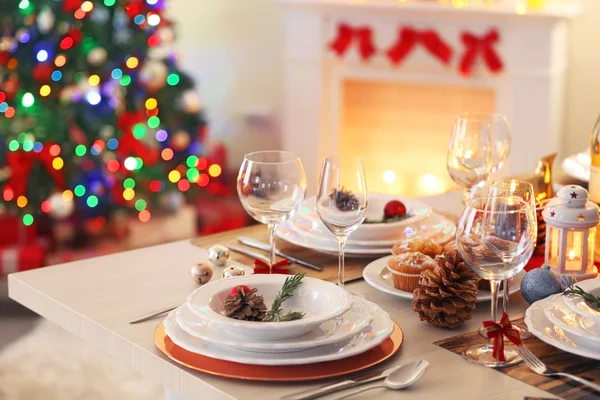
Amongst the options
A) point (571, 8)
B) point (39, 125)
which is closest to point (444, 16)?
point (571, 8)

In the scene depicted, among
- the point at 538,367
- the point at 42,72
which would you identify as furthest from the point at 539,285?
the point at 42,72

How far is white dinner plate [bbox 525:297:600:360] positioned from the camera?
3.47ft

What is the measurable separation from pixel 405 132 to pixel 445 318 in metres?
3.08

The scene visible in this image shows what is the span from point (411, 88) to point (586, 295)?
3067 millimetres

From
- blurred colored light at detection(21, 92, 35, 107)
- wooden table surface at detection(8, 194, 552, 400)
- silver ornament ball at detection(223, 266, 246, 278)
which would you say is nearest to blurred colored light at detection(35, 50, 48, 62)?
blurred colored light at detection(21, 92, 35, 107)

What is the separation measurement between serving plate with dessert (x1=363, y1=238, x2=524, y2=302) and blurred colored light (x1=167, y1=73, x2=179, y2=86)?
247cm

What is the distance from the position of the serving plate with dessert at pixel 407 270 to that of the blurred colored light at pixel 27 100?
91.3 inches

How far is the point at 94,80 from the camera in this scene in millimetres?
3500

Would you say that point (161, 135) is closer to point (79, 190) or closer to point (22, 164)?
point (79, 190)

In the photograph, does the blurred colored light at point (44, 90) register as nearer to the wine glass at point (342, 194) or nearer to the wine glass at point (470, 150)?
the wine glass at point (470, 150)

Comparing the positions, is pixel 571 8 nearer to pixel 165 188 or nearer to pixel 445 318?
pixel 165 188

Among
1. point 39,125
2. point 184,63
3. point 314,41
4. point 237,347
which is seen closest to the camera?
point 237,347

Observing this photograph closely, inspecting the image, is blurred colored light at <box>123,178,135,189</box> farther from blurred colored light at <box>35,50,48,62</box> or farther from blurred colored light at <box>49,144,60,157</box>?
blurred colored light at <box>35,50,48,62</box>

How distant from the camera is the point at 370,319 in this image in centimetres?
110
